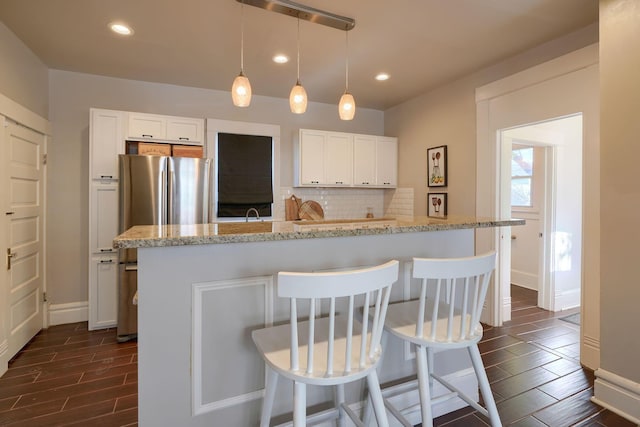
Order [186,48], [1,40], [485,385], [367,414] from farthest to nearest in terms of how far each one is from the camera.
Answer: [186,48], [1,40], [367,414], [485,385]

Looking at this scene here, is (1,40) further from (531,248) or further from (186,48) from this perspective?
(531,248)

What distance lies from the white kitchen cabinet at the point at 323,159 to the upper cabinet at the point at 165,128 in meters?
1.24

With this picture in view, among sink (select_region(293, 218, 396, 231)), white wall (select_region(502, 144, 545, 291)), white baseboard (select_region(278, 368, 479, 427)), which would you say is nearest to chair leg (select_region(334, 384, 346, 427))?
white baseboard (select_region(278, 368, 479, 427))

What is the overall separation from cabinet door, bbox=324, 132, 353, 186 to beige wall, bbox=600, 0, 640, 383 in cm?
276

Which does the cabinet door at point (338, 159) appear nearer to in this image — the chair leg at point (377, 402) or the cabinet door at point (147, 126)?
the cabinet door at point (147, 126)

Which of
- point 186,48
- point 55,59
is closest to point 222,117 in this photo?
point 186,48

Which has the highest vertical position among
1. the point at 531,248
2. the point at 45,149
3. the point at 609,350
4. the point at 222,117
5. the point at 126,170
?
the point at 222,117

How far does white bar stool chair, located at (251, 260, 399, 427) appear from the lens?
1.14m

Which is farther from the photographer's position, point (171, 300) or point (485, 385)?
point (485, 385)

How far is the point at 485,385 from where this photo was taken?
158 cm

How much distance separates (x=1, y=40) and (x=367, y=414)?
377cm

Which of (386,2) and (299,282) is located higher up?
(386,2)

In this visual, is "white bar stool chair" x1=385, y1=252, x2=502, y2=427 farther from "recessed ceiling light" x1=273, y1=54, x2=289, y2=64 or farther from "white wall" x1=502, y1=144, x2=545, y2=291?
"white wall" x1=502, y1=144, x2=545, y2=291

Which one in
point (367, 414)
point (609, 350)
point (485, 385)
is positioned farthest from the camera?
point (609, 350)
